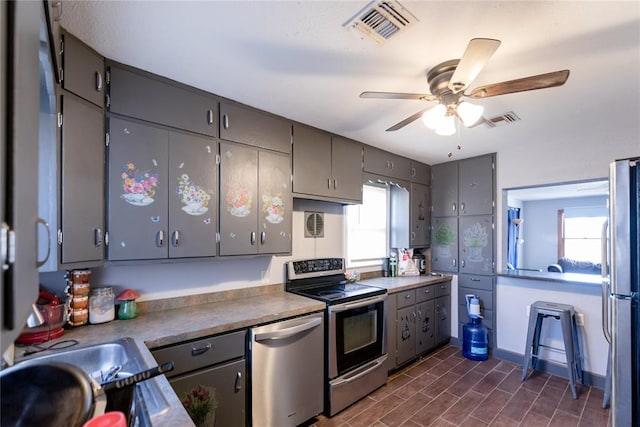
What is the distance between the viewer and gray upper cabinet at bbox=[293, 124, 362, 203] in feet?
8.46

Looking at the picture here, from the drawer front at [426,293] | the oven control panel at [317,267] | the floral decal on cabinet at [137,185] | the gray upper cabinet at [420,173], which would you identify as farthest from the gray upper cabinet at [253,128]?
the drawer front at [426,293]

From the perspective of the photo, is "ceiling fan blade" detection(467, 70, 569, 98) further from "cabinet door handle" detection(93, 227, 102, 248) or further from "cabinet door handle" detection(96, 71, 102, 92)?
"cabinet door handle" detection(93, 227, 102, 248)

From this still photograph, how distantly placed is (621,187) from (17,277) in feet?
6.91

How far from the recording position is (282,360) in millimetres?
2008

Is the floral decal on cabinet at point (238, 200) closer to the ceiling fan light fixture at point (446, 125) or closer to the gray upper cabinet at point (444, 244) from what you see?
the ceiling fan light fixture at point (446, 125)

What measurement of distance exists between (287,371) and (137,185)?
1.53 metres

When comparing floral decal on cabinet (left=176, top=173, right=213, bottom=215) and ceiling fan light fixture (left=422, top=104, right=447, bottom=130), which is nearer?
ceiling fan light fixture (left=422, top=104, right=447, bottom=130)

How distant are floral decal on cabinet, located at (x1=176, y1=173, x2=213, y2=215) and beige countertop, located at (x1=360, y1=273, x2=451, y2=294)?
1.87m

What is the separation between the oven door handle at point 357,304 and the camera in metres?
2.32

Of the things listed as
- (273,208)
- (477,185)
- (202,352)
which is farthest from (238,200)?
(477,185)

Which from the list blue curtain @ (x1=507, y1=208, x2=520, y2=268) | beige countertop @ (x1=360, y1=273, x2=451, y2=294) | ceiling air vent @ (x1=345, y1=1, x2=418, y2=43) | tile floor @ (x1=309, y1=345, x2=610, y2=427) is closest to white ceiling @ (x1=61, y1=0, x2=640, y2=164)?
ceiling air vent @ (x1=345, y1=1, x2=418, y2=43)

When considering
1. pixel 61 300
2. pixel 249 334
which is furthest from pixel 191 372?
pixel 61 300

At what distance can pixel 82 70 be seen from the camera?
150 centimetres

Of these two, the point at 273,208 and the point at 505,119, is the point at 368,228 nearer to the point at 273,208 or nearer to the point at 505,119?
the point at 273,208
